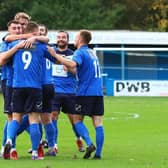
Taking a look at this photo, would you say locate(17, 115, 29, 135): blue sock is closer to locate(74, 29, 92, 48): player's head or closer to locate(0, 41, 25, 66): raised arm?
locate(0, 41, 25, 66): raised arm

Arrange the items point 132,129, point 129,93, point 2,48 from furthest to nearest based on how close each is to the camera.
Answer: point 129,93, point 132,129, point 2,48

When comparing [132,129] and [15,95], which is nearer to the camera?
[15,95]

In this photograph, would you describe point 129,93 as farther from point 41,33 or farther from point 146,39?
point 41,33

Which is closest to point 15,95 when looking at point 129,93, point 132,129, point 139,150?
point 139,150

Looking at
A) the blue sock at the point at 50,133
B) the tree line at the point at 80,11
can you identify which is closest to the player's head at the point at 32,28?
the blue sock at the point at 50,133

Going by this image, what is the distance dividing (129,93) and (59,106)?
90.3 feet

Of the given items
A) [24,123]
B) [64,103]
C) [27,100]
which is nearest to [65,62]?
[27,100]

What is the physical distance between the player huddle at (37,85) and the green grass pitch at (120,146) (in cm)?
32

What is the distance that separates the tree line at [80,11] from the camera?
61.9 metres

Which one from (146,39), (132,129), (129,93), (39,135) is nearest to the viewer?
(39,135)

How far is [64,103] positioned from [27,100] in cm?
238

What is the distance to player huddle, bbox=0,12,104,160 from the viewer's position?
1181 cm

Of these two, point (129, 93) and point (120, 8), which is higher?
point (120, 8)

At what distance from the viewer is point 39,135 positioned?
11.8 meters
